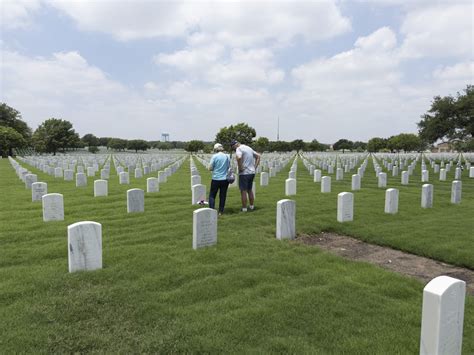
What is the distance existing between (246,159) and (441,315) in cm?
632

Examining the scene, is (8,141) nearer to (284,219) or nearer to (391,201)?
(391,201)

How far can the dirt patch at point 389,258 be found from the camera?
5473 mm

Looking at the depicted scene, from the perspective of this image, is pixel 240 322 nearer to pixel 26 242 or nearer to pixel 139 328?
pixel 139 328

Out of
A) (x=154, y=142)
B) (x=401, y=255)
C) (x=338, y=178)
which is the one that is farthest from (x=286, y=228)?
(x=154, y=142)

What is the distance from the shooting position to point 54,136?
6769 centimetres

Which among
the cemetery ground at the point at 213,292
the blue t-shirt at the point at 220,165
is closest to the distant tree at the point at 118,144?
the cemetery ground at the point at 213,292

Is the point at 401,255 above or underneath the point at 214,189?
underneath

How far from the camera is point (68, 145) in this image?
230 ft

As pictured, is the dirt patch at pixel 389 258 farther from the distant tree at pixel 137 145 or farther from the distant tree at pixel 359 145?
the distant tree at pixel 359 145

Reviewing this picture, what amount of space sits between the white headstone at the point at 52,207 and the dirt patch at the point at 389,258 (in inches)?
203

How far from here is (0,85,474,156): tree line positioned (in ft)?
116

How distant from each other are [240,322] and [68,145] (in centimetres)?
7408

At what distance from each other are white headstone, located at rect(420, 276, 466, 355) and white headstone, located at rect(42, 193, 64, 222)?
290 inches

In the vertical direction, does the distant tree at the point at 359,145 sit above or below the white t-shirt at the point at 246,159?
above
